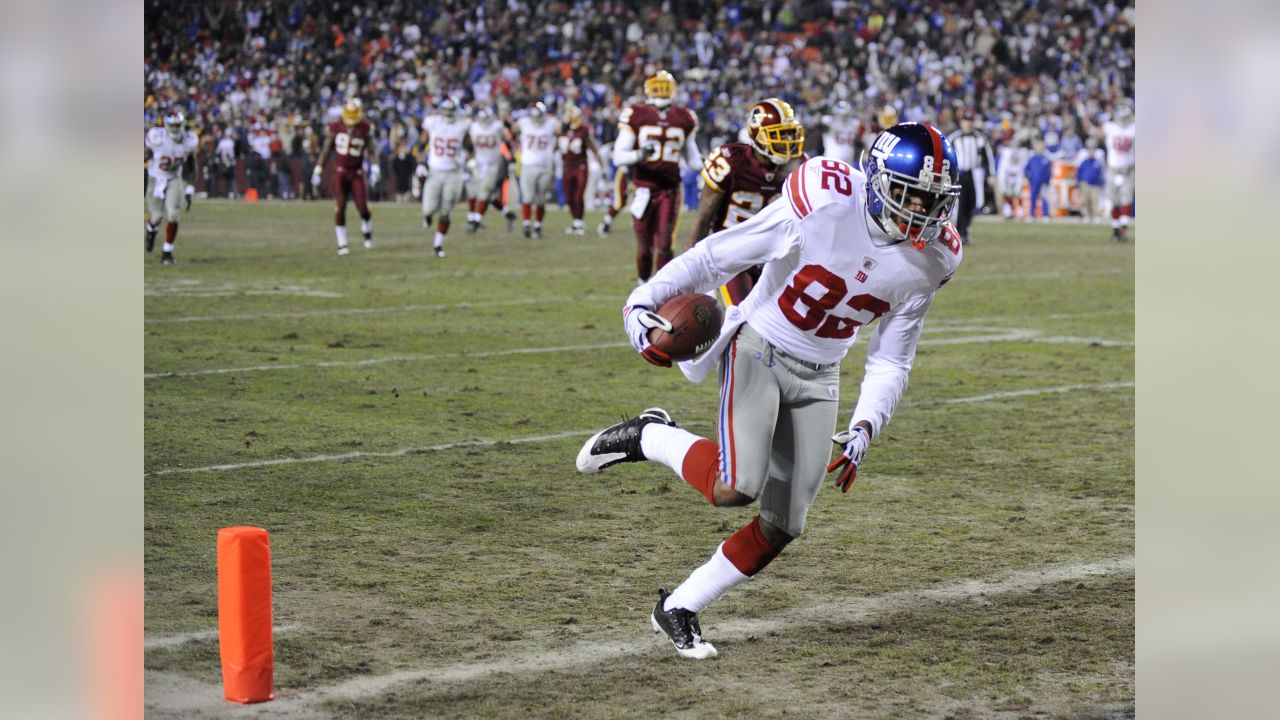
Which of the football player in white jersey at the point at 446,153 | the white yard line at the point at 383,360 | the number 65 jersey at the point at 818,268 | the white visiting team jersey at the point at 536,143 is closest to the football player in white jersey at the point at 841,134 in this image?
the white visiting team jersey at the point at 536,143

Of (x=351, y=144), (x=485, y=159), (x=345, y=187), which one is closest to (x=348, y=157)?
(x=351, y=144)

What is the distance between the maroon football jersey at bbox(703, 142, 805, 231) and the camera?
10.6 m

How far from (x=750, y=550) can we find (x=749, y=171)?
19.3 ft

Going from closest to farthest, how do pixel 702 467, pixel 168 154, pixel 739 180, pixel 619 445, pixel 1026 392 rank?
1. pixel 702 467
2. pixel 619 445
3. pixel 1026 392
4. pixel 739 180
5. pixel 168 154

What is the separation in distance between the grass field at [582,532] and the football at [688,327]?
957 millimetres

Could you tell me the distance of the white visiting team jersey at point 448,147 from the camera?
21359 mm

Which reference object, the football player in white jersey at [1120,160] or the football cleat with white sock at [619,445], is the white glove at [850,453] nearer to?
the football cleat with white sock at [619,445]

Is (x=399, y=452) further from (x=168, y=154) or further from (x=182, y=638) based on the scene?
(x=168, y=154)

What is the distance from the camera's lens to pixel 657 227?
49.2 ft

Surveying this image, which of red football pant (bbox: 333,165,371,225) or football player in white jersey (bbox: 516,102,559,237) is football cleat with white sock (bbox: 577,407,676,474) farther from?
football player in white jersey (bbox: 516,102,559,237)

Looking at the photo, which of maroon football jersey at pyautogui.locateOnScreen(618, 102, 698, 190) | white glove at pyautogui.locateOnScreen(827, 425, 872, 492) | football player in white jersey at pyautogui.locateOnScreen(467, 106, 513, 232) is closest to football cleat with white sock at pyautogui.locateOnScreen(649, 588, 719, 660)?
white glove at pyautogui.locateOnScreen(827, 425, 872, 492)
